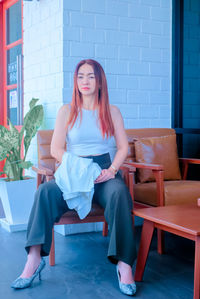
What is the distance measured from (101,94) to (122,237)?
97cm

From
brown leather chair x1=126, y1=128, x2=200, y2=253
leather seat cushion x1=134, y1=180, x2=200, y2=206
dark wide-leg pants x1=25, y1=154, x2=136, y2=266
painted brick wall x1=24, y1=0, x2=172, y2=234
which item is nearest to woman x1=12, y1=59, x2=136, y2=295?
dark wide-leg pants x1=25, y1=154, x2=136, y2=266

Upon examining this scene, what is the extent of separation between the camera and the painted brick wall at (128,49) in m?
3.44

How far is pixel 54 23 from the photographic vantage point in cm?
350

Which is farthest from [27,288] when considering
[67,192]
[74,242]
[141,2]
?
[141,2]

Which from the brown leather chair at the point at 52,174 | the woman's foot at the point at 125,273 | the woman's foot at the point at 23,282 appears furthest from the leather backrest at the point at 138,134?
the woman's foot at the point at 23,282

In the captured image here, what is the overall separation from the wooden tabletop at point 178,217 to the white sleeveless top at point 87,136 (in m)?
0.51

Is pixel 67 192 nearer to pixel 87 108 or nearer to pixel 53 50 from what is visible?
pixel 87 108

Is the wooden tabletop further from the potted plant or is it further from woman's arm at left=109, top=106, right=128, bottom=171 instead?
the potted plant

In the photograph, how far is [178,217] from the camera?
2.20m

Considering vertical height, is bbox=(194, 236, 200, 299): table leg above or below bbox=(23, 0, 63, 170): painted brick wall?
below

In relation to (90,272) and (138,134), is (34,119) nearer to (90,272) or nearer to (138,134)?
(138,134)

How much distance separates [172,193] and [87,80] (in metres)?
0.97

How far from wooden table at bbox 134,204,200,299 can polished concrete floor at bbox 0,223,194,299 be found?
179 millimetres

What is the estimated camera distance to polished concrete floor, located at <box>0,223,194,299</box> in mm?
2191
